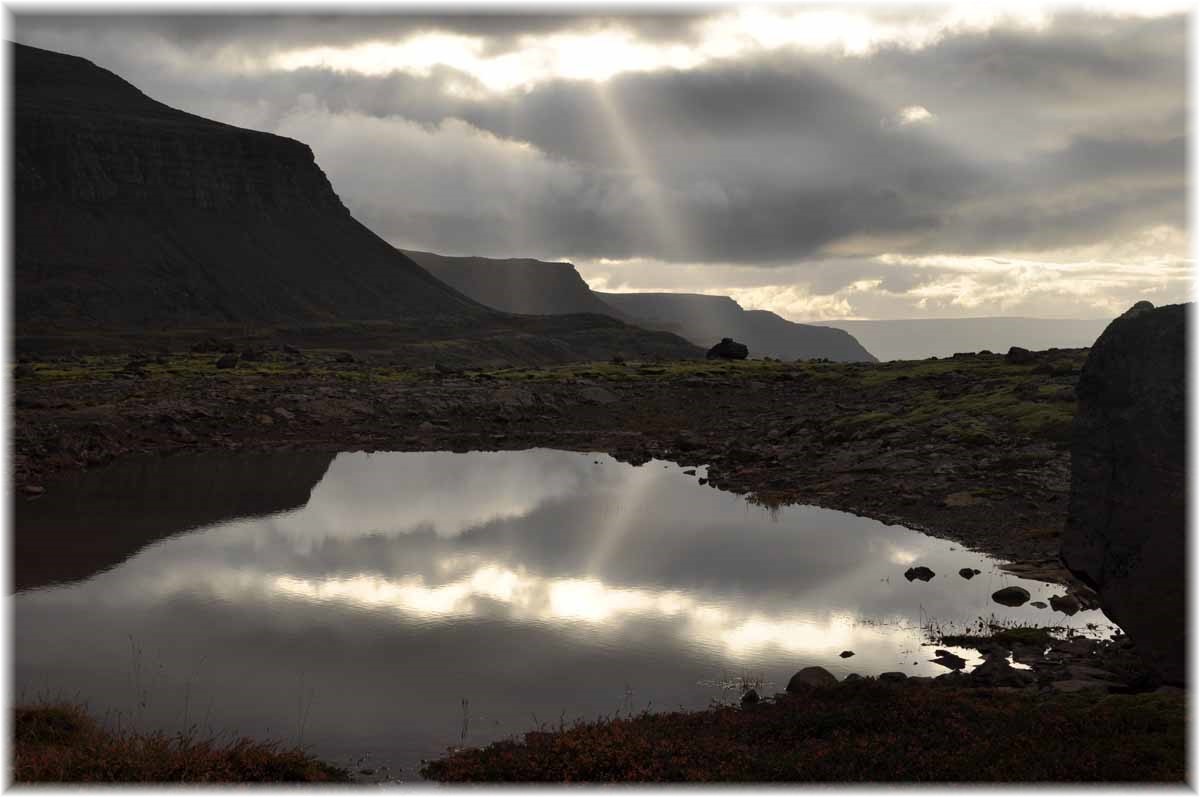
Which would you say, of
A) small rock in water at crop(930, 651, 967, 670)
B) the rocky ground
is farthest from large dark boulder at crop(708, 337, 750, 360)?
small rock in water at crop(930, 651, 967, 670)

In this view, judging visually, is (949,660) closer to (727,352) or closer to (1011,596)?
(1011,596)

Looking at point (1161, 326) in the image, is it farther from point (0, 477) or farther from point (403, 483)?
point (0, 477)

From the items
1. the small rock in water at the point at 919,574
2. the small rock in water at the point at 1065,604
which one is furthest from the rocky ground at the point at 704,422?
the small rock in water at the point at 919,574

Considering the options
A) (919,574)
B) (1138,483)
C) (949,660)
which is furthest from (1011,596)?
(1138,483)

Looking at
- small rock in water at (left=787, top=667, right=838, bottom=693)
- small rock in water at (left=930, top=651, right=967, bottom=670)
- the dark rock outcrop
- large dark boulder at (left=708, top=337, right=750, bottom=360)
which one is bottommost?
small rock in water at (left=930, top=651, right=967, bottom=670)

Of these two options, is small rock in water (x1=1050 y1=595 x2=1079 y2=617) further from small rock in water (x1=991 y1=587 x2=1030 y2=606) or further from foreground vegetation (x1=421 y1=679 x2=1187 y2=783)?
foreground vegetation (x1=421 y1=679 x2=1187 y2=783)

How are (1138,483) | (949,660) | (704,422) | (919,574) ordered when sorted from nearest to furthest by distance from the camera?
(1138,483) < (949,660) < (919,574) < (704,422)

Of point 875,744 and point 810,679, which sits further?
point 810,679
